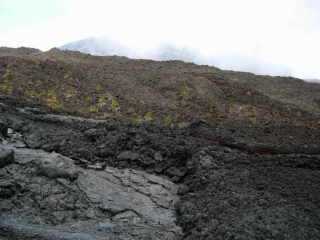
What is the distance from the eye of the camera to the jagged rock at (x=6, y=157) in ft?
28.4

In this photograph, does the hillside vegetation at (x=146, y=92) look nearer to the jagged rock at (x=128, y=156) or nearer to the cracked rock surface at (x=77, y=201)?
the jagged rock at (x=128, y=156)

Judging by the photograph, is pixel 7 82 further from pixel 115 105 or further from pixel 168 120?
pixel 168 120

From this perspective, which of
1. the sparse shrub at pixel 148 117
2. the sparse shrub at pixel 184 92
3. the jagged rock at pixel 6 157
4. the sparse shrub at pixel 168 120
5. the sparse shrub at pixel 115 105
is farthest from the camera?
the sparse shrub at pixel 184 92

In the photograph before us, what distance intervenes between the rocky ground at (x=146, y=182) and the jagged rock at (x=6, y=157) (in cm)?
2

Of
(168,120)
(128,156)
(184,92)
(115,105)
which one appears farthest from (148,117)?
(128,156)

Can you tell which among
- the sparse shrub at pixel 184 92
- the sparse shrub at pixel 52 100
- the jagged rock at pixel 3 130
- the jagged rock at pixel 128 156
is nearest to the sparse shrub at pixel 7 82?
the sparse shrub at pixel 52 100

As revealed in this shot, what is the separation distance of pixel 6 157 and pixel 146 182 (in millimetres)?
2980

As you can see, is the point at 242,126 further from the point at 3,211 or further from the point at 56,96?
the point at 3,211

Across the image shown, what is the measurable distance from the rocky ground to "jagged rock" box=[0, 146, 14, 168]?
0.02 meters

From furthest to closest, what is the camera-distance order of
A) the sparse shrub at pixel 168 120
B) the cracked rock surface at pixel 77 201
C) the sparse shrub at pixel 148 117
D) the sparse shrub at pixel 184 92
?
the sparse shrub at pixel 184 92 → the sparse shrub at pixel 148 117 → the sparse shrub at pixel 168 120 → the cracked rock surface at pixel 77 201

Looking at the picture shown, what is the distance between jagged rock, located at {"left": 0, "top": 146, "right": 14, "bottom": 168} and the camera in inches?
340

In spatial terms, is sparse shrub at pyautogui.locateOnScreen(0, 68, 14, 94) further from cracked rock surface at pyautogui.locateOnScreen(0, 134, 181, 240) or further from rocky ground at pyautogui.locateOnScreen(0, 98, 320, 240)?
cracked rock surface at pyautogui.locateOnScreen(0, 134, 181, 240)

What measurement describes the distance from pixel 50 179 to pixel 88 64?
14302 millimetres

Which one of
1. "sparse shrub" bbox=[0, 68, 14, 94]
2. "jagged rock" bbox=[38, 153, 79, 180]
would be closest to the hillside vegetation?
"sparse shrub" bbox=[0, 68, 14, 94]
